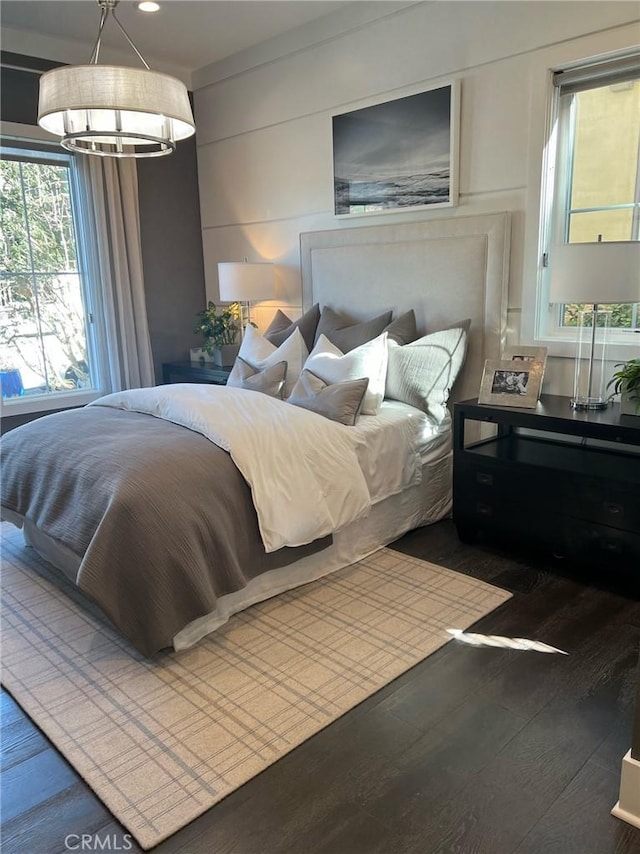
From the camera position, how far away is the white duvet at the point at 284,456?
2523 millimetres

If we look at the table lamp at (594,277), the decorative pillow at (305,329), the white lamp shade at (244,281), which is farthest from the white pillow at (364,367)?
the white lamp shade at (244,281)

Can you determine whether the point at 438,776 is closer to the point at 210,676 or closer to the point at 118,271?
the point at 210,676

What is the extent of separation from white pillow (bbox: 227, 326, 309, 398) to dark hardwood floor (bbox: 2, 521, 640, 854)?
196 centimetres

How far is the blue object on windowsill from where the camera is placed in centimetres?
429

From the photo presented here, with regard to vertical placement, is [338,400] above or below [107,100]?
below

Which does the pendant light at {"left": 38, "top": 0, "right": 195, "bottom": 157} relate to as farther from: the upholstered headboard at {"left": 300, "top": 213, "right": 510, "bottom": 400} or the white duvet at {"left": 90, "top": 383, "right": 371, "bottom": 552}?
the upholstered headboard at {"left": 300, "top": 213, "right": 510, "bottom": 400}

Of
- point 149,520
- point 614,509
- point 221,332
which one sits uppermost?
point 221,332

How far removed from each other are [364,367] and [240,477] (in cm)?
111

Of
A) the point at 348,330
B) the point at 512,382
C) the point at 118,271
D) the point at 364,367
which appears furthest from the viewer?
the point at 118,271

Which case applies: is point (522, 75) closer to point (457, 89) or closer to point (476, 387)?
point (457, 89)

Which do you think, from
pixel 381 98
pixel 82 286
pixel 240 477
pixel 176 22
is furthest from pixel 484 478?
pixel 176 22

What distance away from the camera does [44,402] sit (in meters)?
4.41

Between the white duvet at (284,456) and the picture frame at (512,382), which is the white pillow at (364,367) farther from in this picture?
the picture frame at (512,382)

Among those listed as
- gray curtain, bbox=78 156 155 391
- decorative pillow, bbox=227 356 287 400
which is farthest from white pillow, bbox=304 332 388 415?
gray curtain, bbox=78 156 155 391
